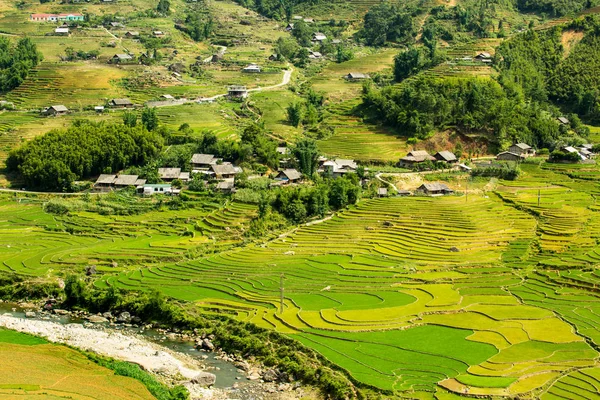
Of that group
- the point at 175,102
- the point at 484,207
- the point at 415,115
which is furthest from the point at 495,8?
the point at 484,207

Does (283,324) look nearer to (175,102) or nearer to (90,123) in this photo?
(90,123)

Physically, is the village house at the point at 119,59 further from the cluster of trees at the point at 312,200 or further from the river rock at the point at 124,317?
the river rock at the point at 124,317

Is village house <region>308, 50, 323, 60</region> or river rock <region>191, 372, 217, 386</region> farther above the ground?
village house <region>308, 50, 323, 60</region>

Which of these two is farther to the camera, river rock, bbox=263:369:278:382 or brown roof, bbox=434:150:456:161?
brown roof, bbox=434:150:456:161

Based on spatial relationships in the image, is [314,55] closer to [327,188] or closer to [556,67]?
[556,67]

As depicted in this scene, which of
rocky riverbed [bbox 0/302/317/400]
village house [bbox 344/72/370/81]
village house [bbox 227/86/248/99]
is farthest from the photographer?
village house [bbox 344/72/370/81]

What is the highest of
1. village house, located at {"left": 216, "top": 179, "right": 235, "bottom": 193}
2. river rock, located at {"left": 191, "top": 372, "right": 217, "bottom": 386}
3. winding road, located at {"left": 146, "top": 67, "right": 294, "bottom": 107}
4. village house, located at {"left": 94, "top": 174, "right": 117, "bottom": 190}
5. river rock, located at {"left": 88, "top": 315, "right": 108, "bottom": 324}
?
winding road, located at {"left": 146, "top": 67, "right": 294, "bottom": 107}

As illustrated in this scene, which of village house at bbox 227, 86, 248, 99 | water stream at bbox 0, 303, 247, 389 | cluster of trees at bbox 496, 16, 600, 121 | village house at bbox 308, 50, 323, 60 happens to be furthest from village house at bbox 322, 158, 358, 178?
village house at bbox 308, 50, 323, 60

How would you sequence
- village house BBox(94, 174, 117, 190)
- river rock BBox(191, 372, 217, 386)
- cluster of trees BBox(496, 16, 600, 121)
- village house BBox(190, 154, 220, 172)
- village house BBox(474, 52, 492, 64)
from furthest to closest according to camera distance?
village house BBox(474, 52, 492, 64) < cluster of trees BBox(496, 16, 600, 121) < village house BBox(190, 154, 220, 172) < village house BBox(94, 174, 117, 190) < river rock BBox(191, 372, 217, 386)

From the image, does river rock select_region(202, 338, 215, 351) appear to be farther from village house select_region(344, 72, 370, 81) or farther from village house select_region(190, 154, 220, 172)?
village house select_region(344, 72, 370, 81)
